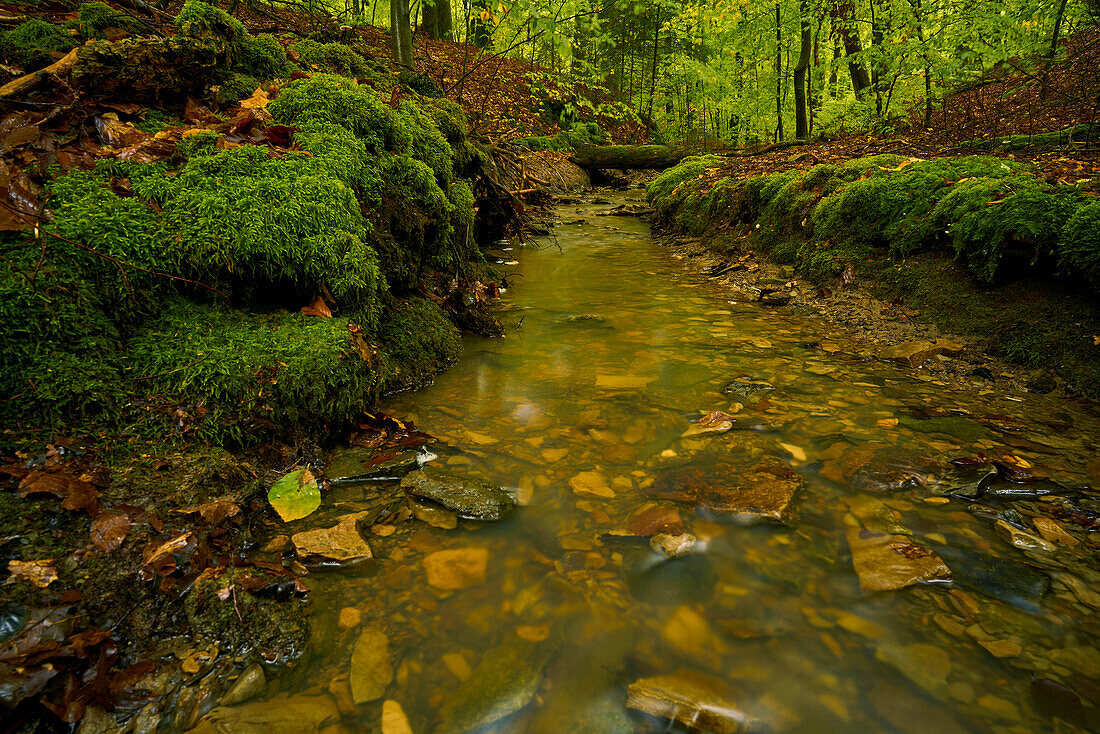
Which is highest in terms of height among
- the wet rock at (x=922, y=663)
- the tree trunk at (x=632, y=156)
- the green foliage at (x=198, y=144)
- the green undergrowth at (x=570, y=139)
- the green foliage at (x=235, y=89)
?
the green undergrowth at (x=570, y=139)

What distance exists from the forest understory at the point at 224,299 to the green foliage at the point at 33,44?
0.01 m

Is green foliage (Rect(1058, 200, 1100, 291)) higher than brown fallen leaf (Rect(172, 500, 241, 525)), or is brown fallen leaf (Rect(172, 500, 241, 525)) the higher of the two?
green foliage (Rect(1058, 200, 1100, 291))

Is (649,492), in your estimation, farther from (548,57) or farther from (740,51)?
(548,57)

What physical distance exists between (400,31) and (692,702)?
8816 millimetres

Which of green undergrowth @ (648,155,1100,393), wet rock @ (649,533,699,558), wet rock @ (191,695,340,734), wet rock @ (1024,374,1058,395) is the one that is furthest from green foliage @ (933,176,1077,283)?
wet rock @ (191,695,340,734)

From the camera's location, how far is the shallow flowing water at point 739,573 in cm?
144

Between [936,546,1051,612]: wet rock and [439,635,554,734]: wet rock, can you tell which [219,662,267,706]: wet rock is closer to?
[439,635,554,734]: wet rock

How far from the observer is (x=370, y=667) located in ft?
4.93

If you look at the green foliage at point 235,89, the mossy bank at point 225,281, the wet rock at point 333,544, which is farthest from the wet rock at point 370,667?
the green foliage at point 235,89

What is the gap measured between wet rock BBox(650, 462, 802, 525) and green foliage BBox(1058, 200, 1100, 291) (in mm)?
2455

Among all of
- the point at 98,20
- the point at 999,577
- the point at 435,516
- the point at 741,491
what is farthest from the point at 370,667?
the point at 98,20

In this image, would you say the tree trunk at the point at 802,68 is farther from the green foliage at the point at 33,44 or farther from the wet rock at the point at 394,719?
the wet rock at the point at 394,719

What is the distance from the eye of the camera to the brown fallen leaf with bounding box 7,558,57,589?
1294mm

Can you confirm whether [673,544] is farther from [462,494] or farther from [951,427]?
[951,427]
